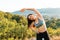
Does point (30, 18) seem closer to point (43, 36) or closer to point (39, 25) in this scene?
point (39, 25)

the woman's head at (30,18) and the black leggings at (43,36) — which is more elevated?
the woman's head at (30,18)

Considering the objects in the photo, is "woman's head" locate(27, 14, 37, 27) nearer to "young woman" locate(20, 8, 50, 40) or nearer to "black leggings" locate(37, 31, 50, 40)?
"young woman" locate(20, 8, 50, 40)

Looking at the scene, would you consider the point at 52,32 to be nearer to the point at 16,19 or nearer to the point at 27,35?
the point at 27,35

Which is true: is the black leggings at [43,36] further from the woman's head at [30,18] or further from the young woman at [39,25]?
the woman's head at [30,18]

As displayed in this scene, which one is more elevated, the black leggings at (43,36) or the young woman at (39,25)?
the young woman at (39,25)

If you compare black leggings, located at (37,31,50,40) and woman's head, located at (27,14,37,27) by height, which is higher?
woman's head, located at (27,14,37,27)

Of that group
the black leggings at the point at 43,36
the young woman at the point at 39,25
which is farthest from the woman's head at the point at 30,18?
the black leggings at the point at 43,36

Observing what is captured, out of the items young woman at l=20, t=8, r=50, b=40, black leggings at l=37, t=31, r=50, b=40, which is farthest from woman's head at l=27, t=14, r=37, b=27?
black leggings at l=37, t=31, r=50, b=40

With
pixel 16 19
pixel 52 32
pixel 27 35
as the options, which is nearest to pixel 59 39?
pixel 52 32

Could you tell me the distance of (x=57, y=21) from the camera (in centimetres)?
332

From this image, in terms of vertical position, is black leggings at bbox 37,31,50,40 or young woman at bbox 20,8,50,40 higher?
young woman at bbox 20,8,50,40

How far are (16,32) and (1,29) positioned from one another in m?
0.24

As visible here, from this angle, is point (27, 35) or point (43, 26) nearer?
point (43, 26)

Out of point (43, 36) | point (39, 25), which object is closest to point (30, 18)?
point (39, 25)
